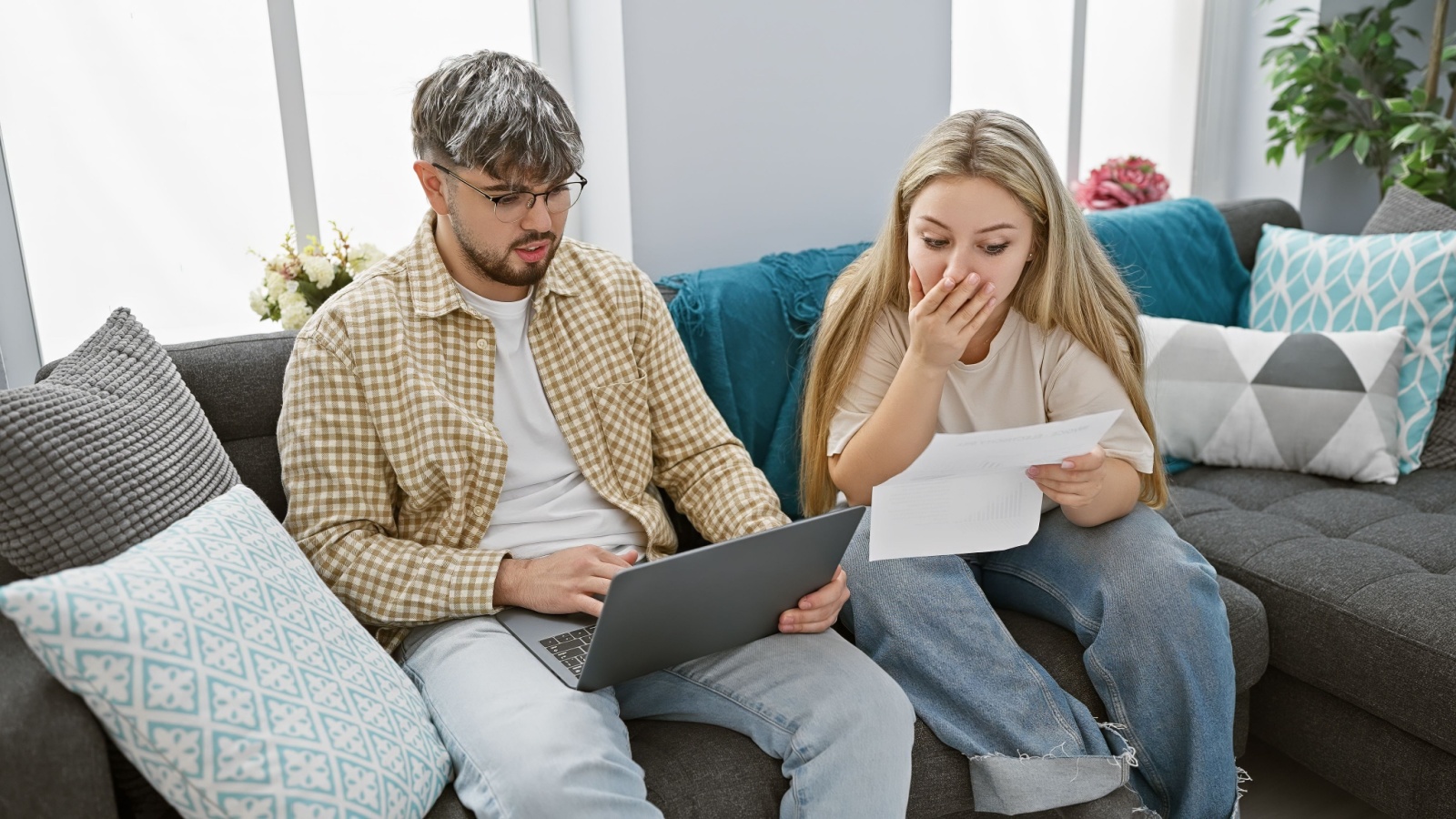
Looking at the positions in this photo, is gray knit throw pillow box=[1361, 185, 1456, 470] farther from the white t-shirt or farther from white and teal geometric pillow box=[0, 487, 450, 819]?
white and teal geometric pillow box=[0, 487, 450, 819]

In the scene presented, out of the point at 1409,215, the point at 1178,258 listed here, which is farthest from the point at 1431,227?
the point at 1178,258

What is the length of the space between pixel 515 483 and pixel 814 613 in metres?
0.45

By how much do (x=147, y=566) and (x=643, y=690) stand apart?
0.59 m

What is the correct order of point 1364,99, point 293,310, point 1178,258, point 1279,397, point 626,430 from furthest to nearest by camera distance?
point 1364,99 → point 1178,258 → point 1279,397 → point 293,310 → point 626,430

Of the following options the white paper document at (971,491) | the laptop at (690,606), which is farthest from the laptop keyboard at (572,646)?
the white paper document at (971,491)

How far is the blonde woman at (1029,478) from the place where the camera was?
1.42 m

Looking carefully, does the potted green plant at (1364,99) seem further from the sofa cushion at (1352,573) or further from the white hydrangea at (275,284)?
the white hydrangea at (275,284)

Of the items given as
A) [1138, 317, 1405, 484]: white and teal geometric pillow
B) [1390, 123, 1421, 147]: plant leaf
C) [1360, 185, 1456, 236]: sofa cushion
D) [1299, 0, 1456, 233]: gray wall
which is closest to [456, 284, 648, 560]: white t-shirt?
[1138, 317, 1405, 484]: white and teal geometric pillow

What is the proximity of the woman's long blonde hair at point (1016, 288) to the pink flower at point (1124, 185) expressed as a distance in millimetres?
1213

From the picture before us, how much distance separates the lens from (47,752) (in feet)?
3.15

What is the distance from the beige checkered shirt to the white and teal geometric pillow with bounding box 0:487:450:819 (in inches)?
7.1

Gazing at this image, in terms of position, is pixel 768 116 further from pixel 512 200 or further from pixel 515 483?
pixel 515 483

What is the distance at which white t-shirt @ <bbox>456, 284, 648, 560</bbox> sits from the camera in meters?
1.50

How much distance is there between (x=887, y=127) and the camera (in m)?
2.41
